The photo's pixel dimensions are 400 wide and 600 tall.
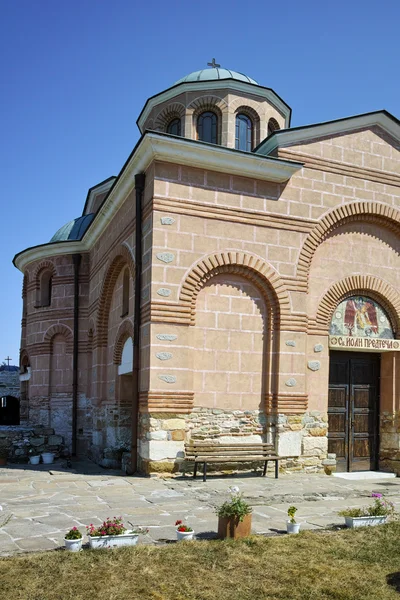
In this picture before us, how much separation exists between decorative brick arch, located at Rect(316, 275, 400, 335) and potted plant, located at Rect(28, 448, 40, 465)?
7.56m

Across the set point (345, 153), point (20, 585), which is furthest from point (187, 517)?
point (345, 153)

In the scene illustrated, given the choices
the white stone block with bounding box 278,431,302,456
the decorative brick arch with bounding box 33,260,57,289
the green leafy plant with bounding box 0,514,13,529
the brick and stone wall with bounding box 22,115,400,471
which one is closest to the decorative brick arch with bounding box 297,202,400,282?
the brick and stone wall with bounding box 22,115,400,471

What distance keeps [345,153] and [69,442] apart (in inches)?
422

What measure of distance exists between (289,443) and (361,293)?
3.53 meters

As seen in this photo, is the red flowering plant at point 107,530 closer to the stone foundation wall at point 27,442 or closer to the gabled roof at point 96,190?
Answer: the stone foundation wall at point 27,442

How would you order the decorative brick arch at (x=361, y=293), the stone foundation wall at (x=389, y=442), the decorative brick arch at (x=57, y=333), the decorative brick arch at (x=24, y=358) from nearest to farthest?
the decorative brick arch at (x=361, y=293) → the stone foundation wall at (x=389, y=442) → the decorative brick arch at (x=57, y=333) → the decorative brick arch at (x=24, y=358)

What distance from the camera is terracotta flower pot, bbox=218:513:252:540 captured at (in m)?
6.38

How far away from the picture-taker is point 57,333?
59.1 feet

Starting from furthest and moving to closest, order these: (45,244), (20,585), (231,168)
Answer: (45,244) < (231,168) < (20,585)

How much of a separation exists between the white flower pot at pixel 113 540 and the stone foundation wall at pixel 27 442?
946 cm

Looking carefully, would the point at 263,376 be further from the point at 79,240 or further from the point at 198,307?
the point at 79,240

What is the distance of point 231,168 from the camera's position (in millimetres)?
11383

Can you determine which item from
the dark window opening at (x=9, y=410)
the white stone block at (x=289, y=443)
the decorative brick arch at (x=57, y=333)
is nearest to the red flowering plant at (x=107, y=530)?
the white stone block at (x=289, y=443)

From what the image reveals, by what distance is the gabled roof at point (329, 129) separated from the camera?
473 inches
